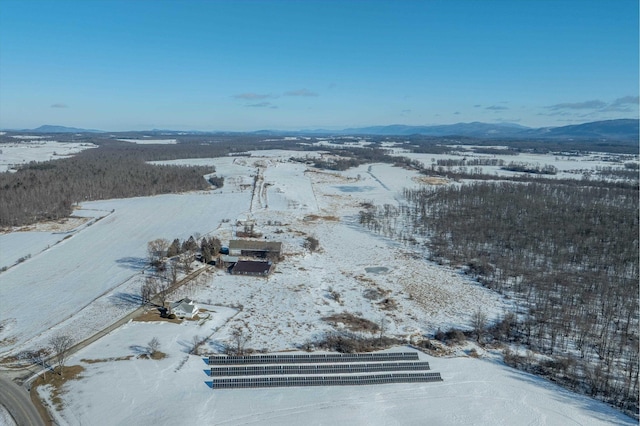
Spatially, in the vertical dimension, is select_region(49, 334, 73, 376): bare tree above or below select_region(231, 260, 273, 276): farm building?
below

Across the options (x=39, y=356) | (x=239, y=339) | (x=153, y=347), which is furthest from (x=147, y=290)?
(x=239, y=339)

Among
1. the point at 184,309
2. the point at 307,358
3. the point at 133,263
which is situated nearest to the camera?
the point at 307,358

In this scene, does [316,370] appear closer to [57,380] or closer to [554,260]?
[57,380]

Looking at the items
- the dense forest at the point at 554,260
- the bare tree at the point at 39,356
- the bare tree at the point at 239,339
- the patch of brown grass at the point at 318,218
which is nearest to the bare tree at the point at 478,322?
the dense forest at the point at 554,260

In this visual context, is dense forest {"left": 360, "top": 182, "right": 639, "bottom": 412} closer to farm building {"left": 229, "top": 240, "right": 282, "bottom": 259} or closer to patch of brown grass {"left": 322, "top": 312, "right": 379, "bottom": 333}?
patch of brown grass {"left": 322, "top": 312, "right": 379, "bottom": 333}

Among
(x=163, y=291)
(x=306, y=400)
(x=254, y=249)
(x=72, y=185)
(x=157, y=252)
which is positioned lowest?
(x=306, y=400)

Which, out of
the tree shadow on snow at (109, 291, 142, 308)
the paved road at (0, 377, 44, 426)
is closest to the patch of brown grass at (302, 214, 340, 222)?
the tree shadow on snow at (109, 291, 142, 308)
